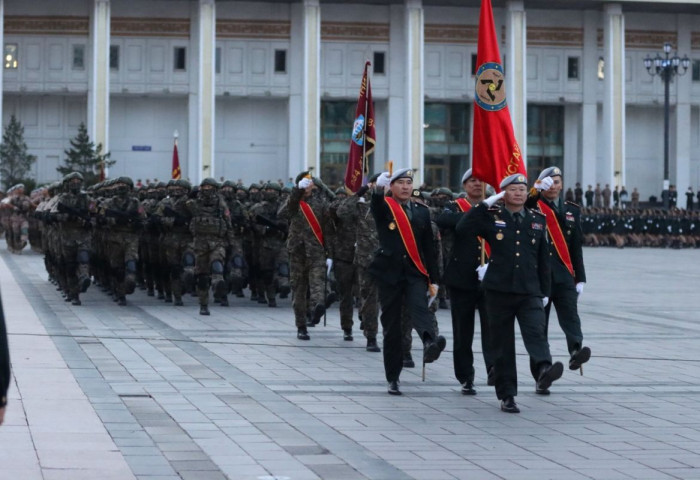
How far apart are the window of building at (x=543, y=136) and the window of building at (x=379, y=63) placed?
7853 mm

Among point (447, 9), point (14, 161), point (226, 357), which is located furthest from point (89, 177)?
point (226, 357)

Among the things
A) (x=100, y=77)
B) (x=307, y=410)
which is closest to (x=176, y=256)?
(x=307, y=410)

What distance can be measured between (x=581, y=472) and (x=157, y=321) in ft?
34.5

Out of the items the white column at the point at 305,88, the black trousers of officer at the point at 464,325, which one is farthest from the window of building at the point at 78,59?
the black trousers of officer at the point at 464,325

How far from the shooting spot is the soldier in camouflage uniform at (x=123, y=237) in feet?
68.4

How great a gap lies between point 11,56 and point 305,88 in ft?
45.1

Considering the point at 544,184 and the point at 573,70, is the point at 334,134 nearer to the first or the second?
the point at 573,70

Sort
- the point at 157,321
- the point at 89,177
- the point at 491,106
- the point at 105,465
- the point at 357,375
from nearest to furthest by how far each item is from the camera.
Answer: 1. the point at 105,465
2. the point at 357,375
3. the point at 491,106
4. the point at 157,321
5. the point at 89,177

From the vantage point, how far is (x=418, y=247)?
11.7 meters

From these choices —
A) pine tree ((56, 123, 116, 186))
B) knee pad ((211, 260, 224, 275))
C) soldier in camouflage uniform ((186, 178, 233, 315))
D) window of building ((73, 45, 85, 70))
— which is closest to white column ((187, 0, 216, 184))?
window of building ((73, 45, 85, 70))

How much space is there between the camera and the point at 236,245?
20.3 meters

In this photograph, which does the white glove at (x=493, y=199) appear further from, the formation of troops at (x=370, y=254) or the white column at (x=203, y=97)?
the white column at (x=203, y=97)

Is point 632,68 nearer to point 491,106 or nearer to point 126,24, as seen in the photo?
point 126,24

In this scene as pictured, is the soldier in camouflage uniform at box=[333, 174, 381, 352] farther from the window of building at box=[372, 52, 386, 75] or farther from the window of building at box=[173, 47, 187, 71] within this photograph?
the window of building at box=[372, 52, 386, 75]
